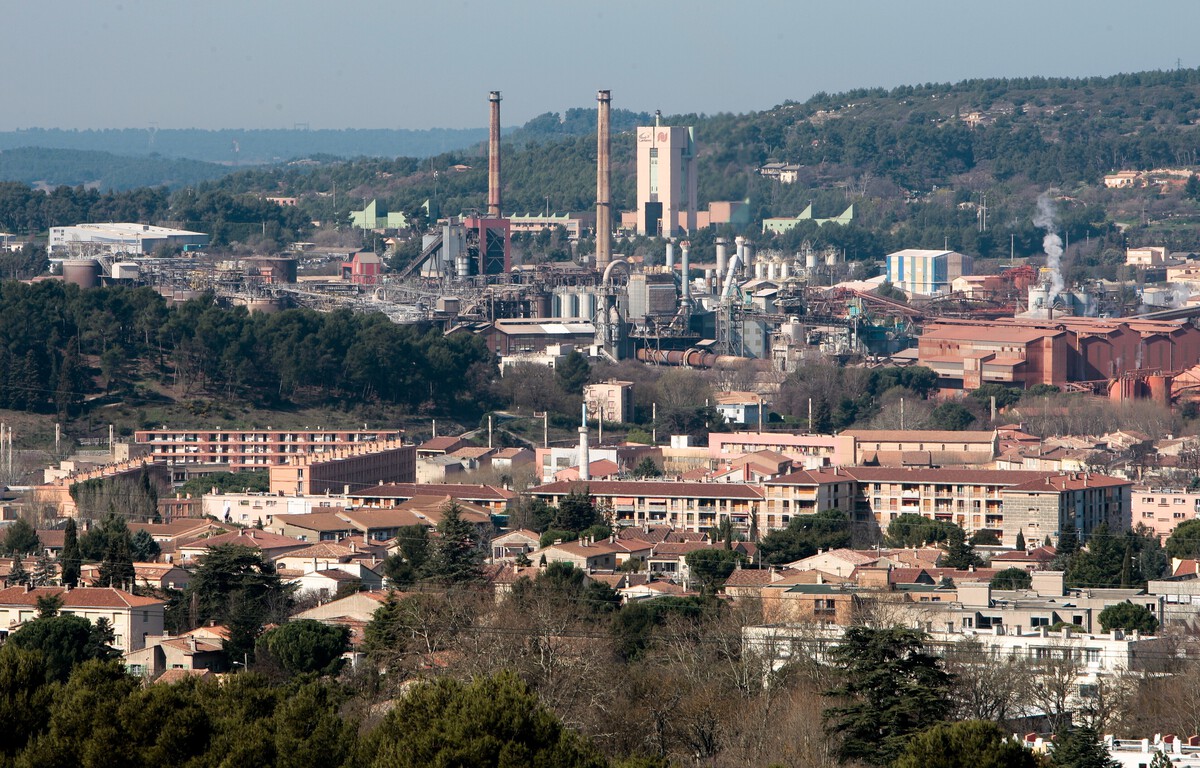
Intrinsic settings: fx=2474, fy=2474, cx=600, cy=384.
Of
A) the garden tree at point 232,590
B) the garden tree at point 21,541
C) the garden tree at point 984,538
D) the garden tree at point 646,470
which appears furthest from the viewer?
the garden tree at point 646,470

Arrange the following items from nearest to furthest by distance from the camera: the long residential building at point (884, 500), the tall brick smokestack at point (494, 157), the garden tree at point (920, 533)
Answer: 1. the garden tree at point (920, 533)
2. the long residential building at point (884, 500)
3. the tall brick smokestack at point (494, 157)

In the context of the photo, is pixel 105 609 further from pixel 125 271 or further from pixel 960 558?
pixel 125 271

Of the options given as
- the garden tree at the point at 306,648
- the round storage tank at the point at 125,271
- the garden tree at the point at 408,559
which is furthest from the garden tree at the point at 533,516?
the round storage tank at the point at 125,271

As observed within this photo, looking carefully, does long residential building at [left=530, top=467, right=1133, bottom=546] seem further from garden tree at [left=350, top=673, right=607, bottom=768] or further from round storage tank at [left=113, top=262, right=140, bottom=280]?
round storage tank at [left=113, top=262, right=140, bottom=280]

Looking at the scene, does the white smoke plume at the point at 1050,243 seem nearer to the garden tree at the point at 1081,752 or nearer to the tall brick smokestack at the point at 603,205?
the tall brick smokestack at the point at 603,205

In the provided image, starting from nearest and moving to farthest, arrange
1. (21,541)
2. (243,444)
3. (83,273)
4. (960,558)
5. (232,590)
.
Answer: (232,590), (960,558), (21,541), (243,444), (83,273)

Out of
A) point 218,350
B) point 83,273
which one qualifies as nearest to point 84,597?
point 218,350
